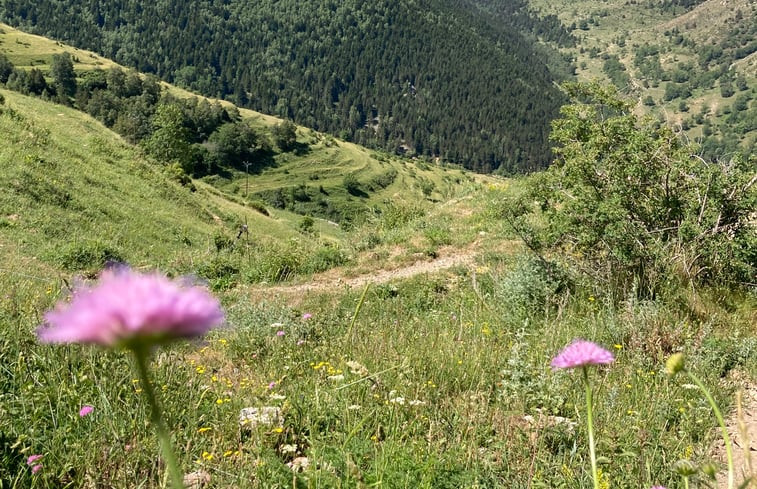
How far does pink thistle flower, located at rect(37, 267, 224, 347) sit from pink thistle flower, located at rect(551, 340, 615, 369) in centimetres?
120

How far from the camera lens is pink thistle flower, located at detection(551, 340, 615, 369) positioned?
154cm

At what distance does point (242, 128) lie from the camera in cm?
10444

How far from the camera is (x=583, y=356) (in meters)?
1.57

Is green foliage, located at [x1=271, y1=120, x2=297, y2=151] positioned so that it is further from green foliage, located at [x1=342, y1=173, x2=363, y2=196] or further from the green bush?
the green bush

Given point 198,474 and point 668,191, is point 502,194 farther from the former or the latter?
point 198,474

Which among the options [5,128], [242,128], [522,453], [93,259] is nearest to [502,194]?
[93,259]

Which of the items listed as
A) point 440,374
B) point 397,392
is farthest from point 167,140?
point 397,392

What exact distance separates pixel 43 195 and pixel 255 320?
12.4 metres

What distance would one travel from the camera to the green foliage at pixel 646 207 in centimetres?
654

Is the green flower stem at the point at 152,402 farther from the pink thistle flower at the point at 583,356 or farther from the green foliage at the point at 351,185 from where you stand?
the green foliage at the point at 351,185

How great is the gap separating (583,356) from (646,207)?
653 centimetres

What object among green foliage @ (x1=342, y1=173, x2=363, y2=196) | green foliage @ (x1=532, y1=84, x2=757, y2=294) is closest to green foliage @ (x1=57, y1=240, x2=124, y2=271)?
green foliage @ (x1=532, y1=84, x2=757, y2=294)

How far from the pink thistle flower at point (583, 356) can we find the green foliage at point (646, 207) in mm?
5168

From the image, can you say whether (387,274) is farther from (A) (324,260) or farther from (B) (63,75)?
(B) (63,75)
